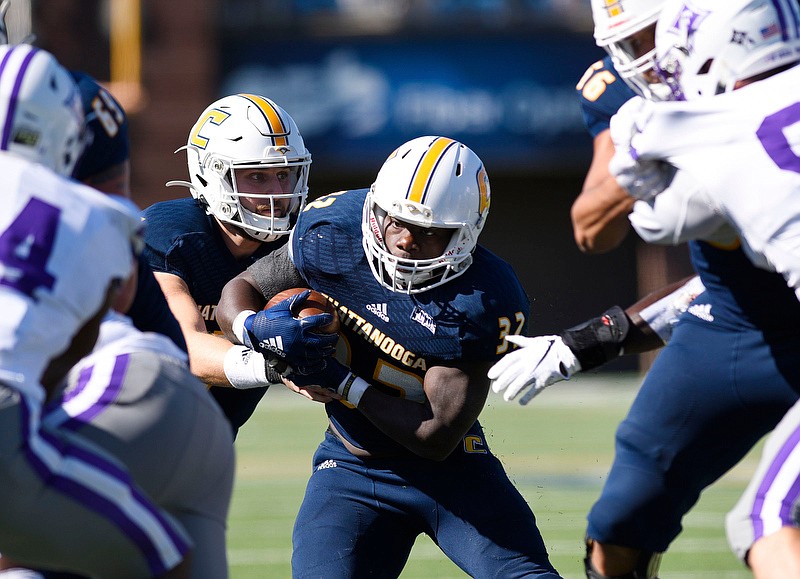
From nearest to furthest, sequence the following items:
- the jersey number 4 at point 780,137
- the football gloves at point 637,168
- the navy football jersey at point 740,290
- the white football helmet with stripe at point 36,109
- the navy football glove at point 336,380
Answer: the white football helmet with stripe at point 36,109
the jersey number 4 at point 780,137
the football gloves at point 637,168
the navy football jersey at point 740,290
the navy football glove at point 336,380

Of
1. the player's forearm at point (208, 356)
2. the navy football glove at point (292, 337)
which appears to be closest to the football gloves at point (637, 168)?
the navy football glove at point (292, 337)

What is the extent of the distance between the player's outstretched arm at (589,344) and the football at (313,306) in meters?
0.47

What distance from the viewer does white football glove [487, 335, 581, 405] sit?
349 cm

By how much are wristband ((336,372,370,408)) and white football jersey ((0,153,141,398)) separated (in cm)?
120

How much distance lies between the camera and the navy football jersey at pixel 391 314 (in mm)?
3395

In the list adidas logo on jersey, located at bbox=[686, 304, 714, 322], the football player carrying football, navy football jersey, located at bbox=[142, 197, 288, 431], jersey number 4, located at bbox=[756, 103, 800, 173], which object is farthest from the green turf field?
jersey number 4, located at bbox=[756, 103, 800, 173]

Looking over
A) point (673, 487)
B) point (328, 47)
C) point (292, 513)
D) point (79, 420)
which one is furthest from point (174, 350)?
point (328, 47)

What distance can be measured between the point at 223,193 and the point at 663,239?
71.4 inches

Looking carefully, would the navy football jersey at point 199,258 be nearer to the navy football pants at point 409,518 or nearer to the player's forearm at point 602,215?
the navy football pants at point 409,518

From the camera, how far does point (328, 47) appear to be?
14562 mm

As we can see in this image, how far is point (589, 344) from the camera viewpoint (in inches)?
142

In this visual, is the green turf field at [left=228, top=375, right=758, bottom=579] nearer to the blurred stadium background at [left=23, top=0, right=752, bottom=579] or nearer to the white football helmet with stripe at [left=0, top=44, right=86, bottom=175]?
the blurred stadium background at [left=23, top=0, right=752, bottom=579]

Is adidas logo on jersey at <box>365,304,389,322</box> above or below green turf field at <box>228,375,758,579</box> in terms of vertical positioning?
above

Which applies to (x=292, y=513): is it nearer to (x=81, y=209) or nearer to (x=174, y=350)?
(x=174, y=350)
